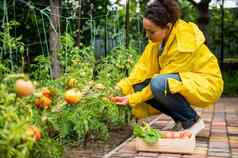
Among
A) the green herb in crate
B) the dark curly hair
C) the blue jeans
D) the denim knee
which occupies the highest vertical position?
the dark curly hair

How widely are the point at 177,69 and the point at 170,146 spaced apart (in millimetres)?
578

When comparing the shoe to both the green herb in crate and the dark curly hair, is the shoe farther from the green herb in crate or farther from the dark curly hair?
the dark curly hair

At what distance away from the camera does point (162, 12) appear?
3.72 metres

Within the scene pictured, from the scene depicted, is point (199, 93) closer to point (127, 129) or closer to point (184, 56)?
point (184, 56)

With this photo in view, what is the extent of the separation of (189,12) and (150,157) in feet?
31.9

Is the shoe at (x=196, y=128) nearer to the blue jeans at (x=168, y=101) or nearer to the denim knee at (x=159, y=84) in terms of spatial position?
the blue jeans at (x=168, y=101)

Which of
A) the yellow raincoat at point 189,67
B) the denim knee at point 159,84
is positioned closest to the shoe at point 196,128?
the yellow raincoat at point 189,67

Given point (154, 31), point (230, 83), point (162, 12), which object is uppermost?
point (162, 12)

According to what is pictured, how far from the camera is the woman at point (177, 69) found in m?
3.68

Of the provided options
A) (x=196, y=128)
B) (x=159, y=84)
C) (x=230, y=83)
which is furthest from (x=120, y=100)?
(x=230, y=83)

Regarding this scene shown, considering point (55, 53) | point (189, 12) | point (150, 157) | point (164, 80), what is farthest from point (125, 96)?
point (189, 12)

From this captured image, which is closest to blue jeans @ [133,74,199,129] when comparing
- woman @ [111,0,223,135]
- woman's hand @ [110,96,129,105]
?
woman @ [111,0,223,135]

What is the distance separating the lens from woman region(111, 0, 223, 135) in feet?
12.1

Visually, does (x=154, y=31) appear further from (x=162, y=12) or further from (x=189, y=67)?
(x=189, y=67)
